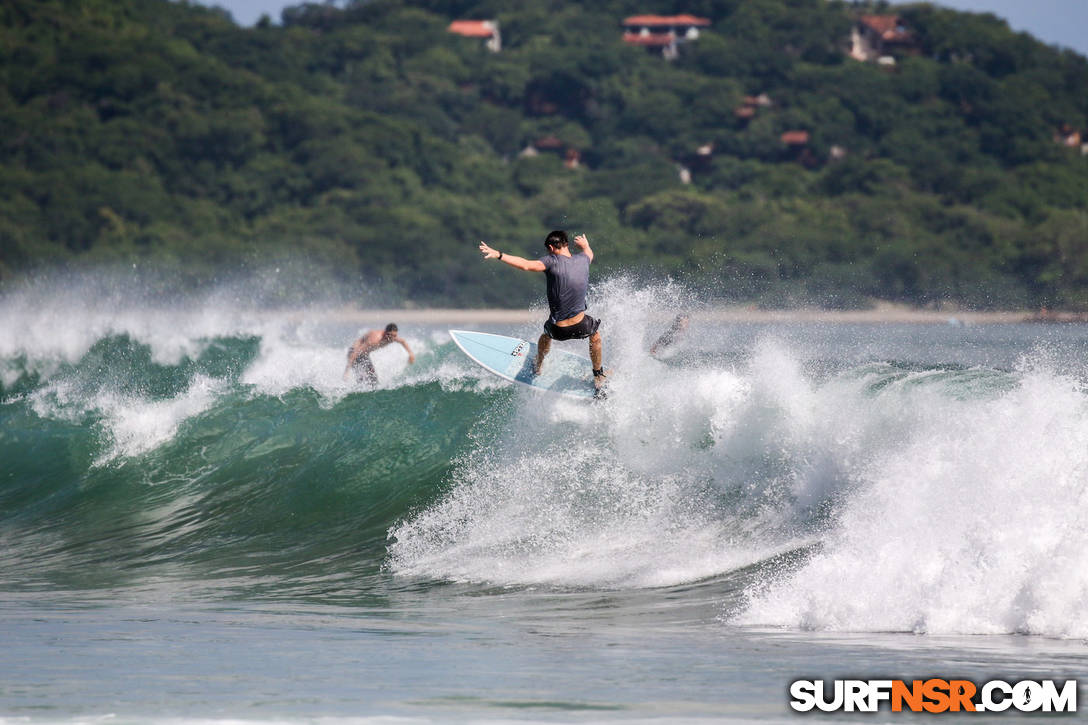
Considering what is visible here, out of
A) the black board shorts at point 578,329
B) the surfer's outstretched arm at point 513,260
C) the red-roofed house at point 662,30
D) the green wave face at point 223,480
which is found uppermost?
the red-roofed house at point 662,30

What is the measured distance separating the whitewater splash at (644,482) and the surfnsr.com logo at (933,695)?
3.82 feet

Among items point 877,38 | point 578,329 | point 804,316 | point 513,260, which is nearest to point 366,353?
point 578,329

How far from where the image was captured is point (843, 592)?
26.0 ft

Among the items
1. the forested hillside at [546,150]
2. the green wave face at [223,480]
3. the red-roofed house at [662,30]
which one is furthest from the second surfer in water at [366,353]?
the red-roofed house at [662,30]

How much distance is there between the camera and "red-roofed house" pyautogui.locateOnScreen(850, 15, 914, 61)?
111 meters

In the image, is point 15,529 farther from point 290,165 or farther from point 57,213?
point 290,165

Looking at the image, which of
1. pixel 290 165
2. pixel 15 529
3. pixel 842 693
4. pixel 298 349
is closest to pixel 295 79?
pixel 290 165

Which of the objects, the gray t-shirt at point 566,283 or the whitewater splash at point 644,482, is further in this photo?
the gray t-shirt at point 566,283

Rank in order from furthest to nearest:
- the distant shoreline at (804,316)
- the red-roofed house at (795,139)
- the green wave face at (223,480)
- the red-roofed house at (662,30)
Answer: the red-roofed house at (662,30), the red-roofed house at (795,139), the distant shoreline at (804,316), the green wave face at (223,480)

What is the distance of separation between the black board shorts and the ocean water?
3.24 feet

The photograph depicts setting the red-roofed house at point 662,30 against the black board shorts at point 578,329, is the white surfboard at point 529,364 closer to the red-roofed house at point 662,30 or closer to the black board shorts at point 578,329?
the black board shorts at point 578,329

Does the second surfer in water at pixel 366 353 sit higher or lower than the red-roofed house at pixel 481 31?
lower

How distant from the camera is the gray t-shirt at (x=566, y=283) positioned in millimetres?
10469

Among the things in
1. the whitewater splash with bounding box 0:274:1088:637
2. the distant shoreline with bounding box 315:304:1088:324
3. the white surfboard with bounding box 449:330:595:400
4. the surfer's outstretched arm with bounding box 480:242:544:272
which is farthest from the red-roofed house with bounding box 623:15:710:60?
the surfer's outstretched arm with bounding box 480:242:544:272
